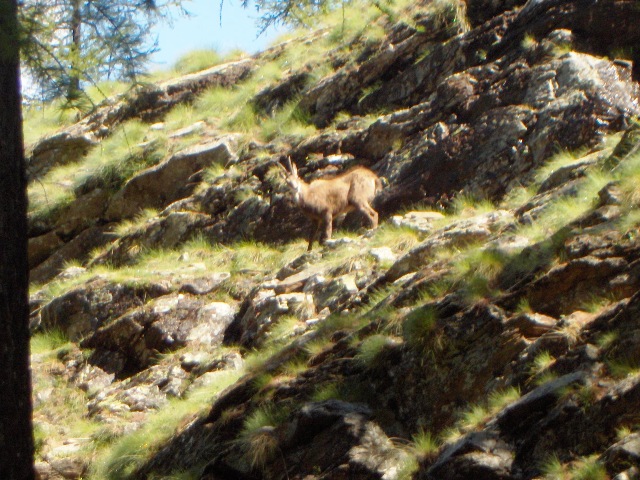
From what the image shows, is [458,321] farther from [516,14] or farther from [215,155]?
[215,155]

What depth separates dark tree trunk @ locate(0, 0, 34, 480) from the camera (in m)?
6.11

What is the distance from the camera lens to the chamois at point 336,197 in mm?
11867

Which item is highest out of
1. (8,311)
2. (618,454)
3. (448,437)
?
(8,311)

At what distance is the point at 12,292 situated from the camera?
6.16 metres

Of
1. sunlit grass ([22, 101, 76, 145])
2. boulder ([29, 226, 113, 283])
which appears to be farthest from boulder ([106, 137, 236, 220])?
sunlit grass ([22, 101, 76, 145])

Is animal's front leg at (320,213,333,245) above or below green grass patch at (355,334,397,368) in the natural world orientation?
below

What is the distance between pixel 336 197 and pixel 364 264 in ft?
8.05

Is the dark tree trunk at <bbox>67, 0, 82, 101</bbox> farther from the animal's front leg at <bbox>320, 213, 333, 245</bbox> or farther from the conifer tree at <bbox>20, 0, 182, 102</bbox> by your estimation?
the animal's front leg at <bbox>320, 213, 333, 245</bbox>

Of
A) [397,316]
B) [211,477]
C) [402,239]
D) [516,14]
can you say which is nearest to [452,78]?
[516,14]

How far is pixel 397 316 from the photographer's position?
7273 millimetres

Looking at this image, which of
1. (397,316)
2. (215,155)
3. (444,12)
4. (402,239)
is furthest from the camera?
(215,155)

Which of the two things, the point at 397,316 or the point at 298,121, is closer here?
the point at 397,316

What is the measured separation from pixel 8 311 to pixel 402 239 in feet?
16.6

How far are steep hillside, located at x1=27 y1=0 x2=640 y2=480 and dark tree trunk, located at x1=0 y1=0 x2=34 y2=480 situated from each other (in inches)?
28.9
